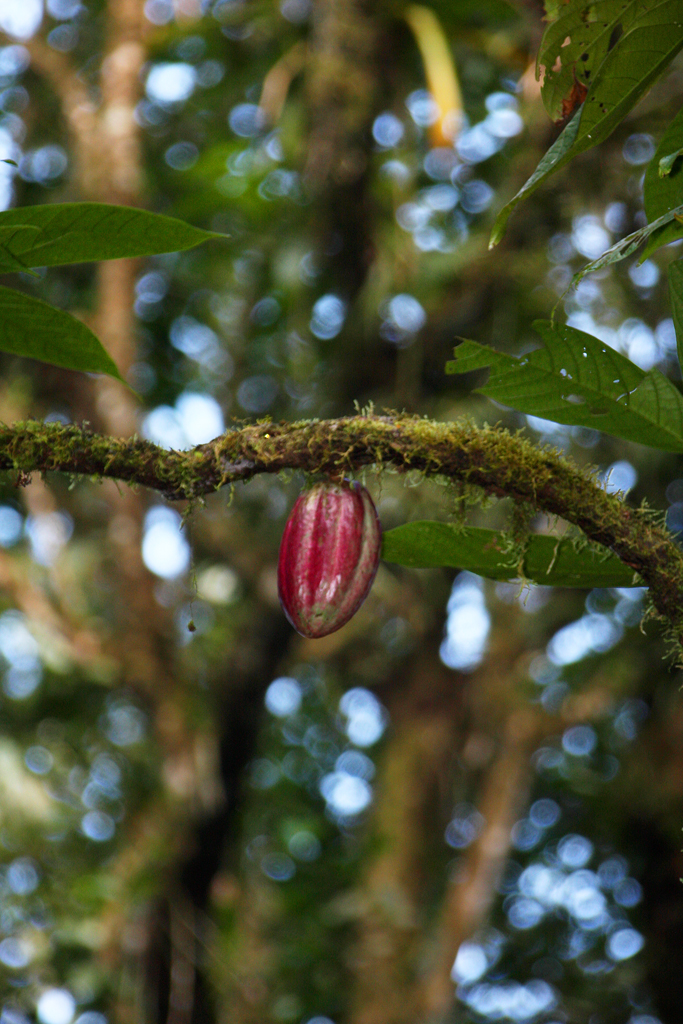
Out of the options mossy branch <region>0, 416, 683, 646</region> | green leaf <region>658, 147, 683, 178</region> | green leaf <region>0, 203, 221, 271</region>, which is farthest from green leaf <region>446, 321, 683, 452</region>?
green leaf <region>0, 203, 221, 271</region>

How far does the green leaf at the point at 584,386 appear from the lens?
808 mm

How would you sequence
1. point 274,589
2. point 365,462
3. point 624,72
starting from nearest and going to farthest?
1. point 365,462
2. point 624,72
3. point 274,589

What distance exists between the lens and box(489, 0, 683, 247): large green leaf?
0.89 meters

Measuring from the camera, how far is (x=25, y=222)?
2.68ft

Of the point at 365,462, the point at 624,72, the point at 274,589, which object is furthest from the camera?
the point at 274,589

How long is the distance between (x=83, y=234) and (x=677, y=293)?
1.71 ft

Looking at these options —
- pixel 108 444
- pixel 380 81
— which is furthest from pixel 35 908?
pixel 108 444

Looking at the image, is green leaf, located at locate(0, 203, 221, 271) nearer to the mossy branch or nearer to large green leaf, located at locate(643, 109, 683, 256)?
the mossy branch

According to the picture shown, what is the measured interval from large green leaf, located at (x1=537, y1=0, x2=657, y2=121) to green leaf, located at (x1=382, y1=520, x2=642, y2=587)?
441 millimetres

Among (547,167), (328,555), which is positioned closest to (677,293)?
(547,167)

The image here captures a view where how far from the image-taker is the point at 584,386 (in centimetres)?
82

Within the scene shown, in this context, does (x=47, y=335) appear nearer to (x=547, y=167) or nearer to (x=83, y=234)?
(x=83, y=234)

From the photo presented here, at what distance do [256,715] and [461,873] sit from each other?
170cm

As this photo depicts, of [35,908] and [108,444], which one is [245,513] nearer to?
[35,908]
